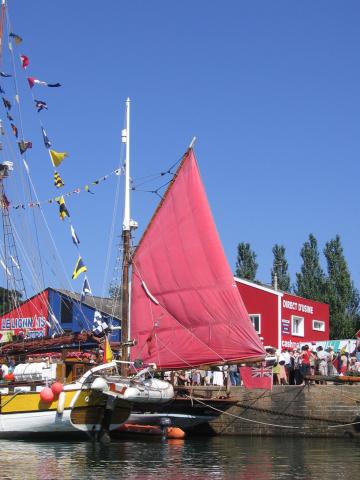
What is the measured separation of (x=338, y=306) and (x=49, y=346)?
2113 inches

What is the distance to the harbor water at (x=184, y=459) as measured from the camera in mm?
22547

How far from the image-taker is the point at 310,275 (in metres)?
89.9

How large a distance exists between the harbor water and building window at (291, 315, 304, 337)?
2070cm

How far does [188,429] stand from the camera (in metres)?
35.6

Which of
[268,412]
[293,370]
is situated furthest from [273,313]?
[268,412]

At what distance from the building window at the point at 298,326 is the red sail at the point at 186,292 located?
68.3 ft

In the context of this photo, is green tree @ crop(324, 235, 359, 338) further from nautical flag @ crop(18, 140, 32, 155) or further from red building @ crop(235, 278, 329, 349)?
A: nautical flag @ crop(18, 140, 32, 155)

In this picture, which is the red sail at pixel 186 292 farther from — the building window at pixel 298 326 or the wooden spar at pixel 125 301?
the building window at pixel 298 326

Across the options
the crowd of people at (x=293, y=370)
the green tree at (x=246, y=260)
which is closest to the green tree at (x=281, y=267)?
the green tree at (x=246, y=260)

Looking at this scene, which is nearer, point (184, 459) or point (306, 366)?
point (184, 459)

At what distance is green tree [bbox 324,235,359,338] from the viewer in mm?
81062

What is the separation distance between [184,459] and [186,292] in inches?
360

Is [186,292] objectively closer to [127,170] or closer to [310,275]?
[127,170]

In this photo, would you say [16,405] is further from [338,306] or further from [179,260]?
[338,306]
